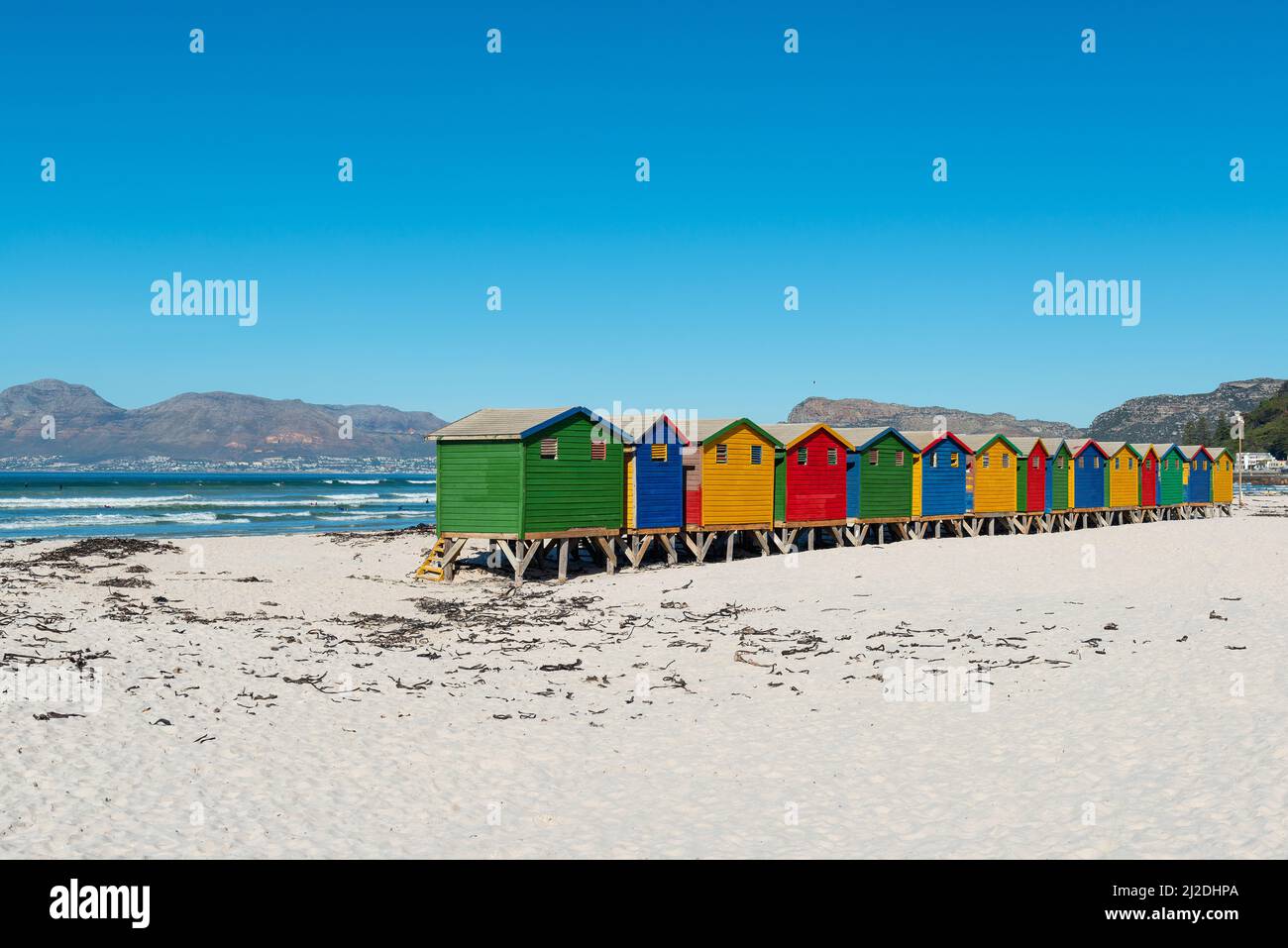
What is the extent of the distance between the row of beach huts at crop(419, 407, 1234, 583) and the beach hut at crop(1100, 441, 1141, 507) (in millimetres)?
306

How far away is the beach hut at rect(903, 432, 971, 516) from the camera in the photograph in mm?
36938

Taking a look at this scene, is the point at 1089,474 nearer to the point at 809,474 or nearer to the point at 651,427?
the point at 809,474

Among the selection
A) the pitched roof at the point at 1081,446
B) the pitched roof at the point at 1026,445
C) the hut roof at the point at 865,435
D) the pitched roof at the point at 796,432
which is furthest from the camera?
the pitched roof at the point at 1081,446

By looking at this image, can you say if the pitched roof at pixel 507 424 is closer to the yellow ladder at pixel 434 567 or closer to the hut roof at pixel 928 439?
the yellow ladder at pixel 434 567

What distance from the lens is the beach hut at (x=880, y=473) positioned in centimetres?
3416

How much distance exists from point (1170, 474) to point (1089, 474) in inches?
383

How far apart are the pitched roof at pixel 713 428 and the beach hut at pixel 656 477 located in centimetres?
58

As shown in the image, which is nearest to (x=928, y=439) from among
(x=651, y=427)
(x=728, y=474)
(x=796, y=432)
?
(x=796, y=432)

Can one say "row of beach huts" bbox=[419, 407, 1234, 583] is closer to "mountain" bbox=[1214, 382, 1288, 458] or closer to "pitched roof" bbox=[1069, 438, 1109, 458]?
"pitched roof" bbox=[1069, 438, 1109, 458]

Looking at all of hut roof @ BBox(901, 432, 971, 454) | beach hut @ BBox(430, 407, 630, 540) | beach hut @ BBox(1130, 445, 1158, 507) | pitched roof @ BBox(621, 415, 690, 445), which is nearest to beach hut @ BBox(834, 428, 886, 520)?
hut roof @ BBox(901, 432, 971, 454)

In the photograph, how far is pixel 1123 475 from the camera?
161 feet

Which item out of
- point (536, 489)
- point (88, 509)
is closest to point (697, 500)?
point (536, 489)

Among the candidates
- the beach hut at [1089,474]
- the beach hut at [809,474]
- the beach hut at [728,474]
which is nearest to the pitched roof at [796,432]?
the beach hut at [809,474]
